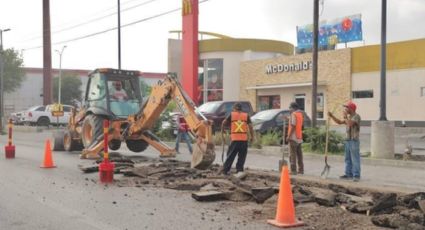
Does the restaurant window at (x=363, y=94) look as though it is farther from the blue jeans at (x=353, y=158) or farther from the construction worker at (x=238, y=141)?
→ the construction worker at (x=238, y=141)

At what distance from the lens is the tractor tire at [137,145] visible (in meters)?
19.0

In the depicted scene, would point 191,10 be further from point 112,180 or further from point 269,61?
point 112,180

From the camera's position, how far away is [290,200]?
7570 mm

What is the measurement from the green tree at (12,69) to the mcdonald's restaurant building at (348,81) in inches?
1596

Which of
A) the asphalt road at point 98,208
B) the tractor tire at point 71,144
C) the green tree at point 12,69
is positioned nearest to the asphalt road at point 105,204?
the asphalt road at point 98,208

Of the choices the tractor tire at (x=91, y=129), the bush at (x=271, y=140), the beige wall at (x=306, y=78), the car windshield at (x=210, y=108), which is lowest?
the bush at (x=271, y=140)

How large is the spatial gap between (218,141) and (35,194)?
1173 cm

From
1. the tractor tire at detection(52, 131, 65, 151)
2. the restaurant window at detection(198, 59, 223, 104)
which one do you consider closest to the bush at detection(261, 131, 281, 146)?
the tractor tire at detection(52, 131, 65, 151)

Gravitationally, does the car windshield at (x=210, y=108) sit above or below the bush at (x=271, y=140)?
above

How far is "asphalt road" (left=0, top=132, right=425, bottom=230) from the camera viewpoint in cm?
783

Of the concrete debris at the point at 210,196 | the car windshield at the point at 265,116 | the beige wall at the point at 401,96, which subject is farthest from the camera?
the beige wall at the point at 401,96

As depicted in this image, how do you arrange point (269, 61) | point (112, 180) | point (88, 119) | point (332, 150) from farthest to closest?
point (269, 61), point (88, 119), point (332, 150), point (112, 180)

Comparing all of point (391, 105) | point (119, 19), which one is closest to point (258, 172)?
point (391, 105)

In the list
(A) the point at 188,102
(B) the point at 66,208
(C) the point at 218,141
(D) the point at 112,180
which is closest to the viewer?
(B) the point at 66,208
